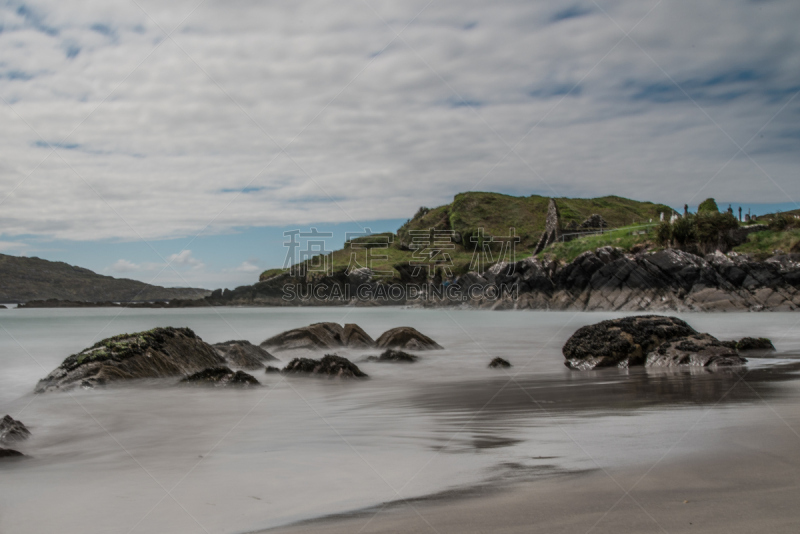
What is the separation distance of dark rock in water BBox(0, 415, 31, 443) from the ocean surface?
0.76 ft

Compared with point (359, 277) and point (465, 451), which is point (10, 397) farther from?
point (359, 277)

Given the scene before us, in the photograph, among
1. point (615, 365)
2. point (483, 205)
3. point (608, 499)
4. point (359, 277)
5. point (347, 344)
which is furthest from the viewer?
point (483, 205)

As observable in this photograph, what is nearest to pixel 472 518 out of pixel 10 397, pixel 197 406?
pixel 197 406

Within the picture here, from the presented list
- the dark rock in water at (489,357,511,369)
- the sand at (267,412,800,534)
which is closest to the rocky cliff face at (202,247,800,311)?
the dark rock in water at (489,357,511,369)

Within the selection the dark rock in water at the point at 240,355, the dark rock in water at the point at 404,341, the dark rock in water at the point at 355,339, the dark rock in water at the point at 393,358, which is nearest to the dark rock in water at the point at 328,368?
the dark rock in water at the point at 240,355

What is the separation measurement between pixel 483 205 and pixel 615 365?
155 meters

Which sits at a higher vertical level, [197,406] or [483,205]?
[483,205]

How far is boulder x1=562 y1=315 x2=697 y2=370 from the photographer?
11680 mm

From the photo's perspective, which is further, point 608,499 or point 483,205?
point 483,205

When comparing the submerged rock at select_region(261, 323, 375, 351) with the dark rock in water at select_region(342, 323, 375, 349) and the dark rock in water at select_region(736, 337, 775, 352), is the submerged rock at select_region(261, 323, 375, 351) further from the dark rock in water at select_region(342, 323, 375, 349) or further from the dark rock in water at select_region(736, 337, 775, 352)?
the dark rock in water at select_region(736, 337, 775, 352)

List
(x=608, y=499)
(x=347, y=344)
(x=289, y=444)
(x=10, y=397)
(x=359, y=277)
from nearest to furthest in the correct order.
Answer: (x=608, y=499) < (x=289, y=444) < (x=10, y=397) < (x=347, y=344) < (x=359, y=277)

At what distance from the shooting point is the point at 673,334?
12.3m

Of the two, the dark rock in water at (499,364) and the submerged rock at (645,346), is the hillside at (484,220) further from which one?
the submerged rock at (645,346)

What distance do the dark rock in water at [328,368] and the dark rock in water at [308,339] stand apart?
17.9ft
